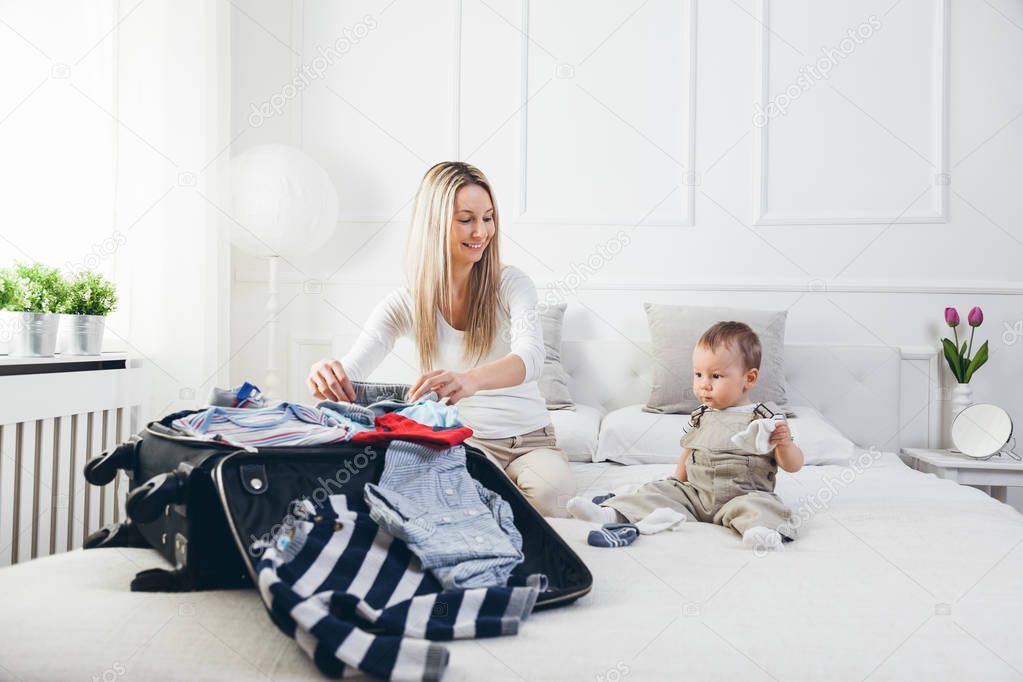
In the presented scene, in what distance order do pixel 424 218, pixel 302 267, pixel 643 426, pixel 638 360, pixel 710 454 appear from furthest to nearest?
pixel 302 267, pixel 638 360, pixel 643 426, pixel 424 218, pixel 710 454

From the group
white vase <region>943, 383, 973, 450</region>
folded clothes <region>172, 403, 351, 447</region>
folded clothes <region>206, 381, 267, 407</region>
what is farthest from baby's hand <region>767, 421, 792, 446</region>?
white vase <region>943, 383, 973, 450</region>

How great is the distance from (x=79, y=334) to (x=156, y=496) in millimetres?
1122

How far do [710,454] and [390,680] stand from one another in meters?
1.04

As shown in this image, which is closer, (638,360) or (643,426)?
(643,426)

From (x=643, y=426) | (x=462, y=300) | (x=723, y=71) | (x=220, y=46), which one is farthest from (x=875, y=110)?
(x=220, y=46)

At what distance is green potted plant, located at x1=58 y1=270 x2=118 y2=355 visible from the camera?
1.92m

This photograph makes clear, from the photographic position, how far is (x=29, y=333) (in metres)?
1.78

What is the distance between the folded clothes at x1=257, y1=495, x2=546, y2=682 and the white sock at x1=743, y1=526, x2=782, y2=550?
0.47 m

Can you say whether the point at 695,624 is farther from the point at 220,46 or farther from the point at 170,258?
the point at 220,46

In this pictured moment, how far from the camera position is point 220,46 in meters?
2.59

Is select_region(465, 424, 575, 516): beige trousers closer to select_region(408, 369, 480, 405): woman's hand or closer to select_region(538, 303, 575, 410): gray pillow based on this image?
select_region(408, 369, 480, 405): woman's hand

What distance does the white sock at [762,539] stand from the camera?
1.35 meters

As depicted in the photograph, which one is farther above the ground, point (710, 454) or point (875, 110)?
point (875, 110)

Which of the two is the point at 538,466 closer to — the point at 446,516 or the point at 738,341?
the point at 738,341
